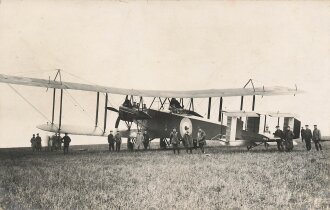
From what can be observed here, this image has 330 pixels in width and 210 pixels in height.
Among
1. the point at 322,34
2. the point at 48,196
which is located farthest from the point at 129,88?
the point at 48,196

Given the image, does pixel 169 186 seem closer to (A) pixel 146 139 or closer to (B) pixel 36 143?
(A) pixel 146 139

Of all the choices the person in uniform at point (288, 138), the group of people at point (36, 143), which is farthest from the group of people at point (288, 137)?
the group of people at point (36, 143)

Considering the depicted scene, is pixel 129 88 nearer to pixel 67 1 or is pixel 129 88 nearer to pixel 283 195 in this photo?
pixel 67 1

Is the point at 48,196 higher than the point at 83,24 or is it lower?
lower

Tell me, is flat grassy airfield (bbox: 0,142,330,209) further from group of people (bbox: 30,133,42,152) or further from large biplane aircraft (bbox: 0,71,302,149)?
group of people (bbox: 30,133,42,152)

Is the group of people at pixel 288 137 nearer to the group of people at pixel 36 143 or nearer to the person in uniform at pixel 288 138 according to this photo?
the person in uniform at pixel 288 138

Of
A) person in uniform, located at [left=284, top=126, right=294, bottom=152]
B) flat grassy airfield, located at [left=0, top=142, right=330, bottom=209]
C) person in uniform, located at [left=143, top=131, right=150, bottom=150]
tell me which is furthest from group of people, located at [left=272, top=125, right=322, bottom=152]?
person in uniform, located at [left=143, top=131, right=150, bottom=150]
